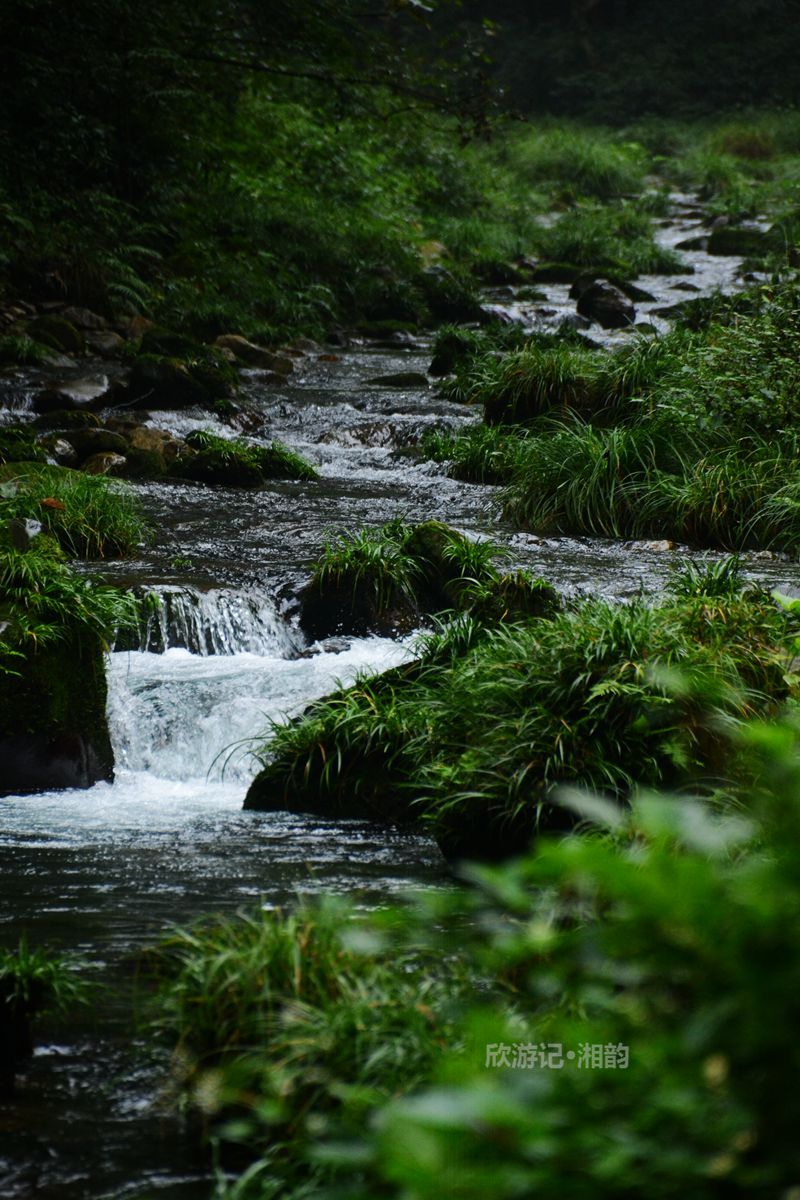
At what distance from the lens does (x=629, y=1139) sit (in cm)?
143

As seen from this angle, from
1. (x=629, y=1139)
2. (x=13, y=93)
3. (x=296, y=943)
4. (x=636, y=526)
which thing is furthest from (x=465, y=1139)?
(x=13, y=93)

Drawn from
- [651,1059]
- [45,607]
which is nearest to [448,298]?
[45,607]

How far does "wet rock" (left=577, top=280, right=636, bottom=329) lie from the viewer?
66.0 feet

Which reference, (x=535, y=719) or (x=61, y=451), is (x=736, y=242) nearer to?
(x=61, y=451)

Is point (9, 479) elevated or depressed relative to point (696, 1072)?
depressed

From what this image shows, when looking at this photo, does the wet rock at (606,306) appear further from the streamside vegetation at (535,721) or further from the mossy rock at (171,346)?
the streamside vegetation at (535,721)

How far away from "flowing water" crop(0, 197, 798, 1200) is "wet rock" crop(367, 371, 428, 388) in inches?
116

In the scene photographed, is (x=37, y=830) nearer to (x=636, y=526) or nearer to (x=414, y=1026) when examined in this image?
(x=414, y=1026)

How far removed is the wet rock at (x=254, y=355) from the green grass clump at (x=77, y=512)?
747 centimetres

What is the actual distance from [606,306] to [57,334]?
8789mm

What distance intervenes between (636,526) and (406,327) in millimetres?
11280

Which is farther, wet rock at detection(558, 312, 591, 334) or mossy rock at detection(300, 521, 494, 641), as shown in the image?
wet rock at detection(558, 312, 591, 334)

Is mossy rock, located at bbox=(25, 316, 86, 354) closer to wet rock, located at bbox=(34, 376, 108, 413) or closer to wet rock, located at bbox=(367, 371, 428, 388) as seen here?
wet rock, located at bbox=(34, 376, 108, 413)

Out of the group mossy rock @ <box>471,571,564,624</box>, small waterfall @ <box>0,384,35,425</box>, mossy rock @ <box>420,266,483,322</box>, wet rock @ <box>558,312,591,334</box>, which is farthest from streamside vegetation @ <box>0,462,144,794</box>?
mossy rock @ <box>420,266,483,322</box>
